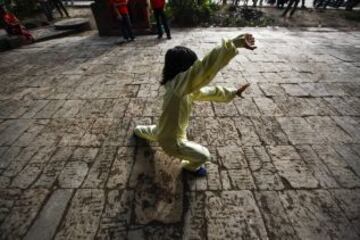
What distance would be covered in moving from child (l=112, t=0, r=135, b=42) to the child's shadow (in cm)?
540

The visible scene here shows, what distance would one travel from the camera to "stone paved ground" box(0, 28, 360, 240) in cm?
201

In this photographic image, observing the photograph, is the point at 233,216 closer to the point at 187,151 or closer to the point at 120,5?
the point at 187,151

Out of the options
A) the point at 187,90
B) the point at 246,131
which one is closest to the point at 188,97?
the point at 187,90

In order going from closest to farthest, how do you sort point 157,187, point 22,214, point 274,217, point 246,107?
point 274,217
point 22,214
point 157,187
point 246,107

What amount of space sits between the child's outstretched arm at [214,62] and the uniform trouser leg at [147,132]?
1.06 metres

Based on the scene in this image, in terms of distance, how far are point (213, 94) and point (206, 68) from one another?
0.54m

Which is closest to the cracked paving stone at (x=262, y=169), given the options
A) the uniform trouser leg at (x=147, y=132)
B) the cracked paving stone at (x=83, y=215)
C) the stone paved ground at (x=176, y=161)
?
the stone paved ground at (x=176, y=161)

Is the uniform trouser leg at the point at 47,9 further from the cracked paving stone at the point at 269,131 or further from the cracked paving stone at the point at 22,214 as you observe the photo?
the cracked paving stone at the point at 269,131

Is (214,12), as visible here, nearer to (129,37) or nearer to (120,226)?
(129,37)

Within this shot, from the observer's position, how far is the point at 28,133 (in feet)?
10.7

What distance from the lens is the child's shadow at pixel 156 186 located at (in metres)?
2.08

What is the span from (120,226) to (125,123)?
169 cm

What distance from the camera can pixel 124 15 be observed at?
6.77m

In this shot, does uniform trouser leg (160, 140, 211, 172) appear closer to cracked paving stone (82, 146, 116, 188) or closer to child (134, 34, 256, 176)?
child (134, 34, 256, 176)
